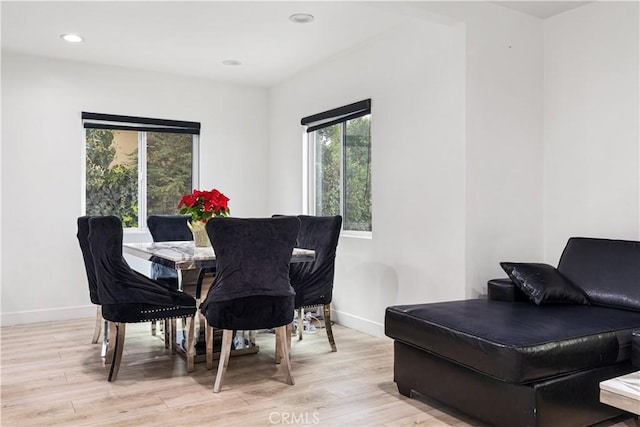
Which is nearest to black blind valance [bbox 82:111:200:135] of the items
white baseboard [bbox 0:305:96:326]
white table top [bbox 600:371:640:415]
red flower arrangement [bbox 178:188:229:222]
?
white baseboard [bbox 0:305:96:326]

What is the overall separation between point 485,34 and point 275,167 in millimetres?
3007

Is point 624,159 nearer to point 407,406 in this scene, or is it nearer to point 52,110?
point 407,406

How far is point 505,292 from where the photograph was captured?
313 cm

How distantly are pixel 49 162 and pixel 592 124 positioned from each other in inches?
181

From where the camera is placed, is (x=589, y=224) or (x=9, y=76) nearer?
(x=589, y=224)

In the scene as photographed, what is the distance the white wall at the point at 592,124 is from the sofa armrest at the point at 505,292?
80cm

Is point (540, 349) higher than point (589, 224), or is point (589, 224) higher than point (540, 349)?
point (589, 224)

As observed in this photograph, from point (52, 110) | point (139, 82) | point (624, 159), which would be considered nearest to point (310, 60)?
point (139, 82)

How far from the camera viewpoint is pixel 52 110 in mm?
4965

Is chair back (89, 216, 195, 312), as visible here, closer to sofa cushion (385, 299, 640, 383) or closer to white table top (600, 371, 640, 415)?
sofa cushion (385, 299, 640, 383)

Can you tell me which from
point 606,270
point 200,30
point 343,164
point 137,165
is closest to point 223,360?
point 606,270

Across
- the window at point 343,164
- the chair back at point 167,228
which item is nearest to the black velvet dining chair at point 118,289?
the chair back at point 167,228

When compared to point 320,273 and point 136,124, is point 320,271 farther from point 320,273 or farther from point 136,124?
point 136,124

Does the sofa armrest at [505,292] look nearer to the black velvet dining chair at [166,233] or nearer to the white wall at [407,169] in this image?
the white wall at [407,169]
